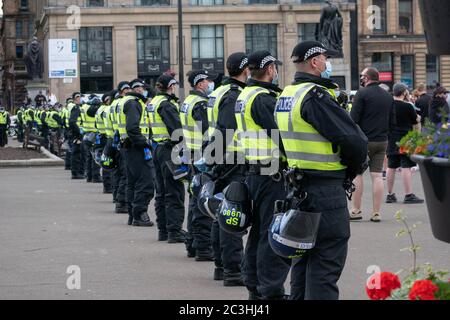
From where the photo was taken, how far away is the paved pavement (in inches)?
383

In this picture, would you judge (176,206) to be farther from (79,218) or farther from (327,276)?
(327,276)

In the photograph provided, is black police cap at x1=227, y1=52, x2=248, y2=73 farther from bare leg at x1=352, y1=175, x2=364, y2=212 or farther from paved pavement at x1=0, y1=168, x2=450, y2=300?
bare leg at x1=352, y1=175, x2=364, y2=212

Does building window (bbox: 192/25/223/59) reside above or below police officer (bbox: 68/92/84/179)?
above

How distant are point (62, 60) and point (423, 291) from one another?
45798mm

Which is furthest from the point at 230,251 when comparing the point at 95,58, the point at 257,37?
the point at 257,37

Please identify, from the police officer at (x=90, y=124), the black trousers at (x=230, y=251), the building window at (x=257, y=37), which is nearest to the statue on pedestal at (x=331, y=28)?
the police officer at (x=90, y=124)

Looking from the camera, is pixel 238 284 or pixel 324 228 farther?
pixel 238 284

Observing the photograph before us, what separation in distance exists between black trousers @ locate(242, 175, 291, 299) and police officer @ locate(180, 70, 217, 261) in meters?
2.80

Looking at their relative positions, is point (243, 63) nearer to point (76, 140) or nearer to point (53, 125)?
point (76, 140)

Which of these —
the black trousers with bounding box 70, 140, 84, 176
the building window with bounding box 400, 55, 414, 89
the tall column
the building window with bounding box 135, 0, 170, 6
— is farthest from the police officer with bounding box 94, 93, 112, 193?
the building window with bounding box 400, 55, 414, 89

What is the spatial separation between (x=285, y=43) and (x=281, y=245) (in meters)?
70.2

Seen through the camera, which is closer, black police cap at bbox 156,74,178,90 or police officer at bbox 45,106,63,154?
black police cap at bbox 156,74,178,90

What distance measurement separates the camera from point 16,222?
16391mm
